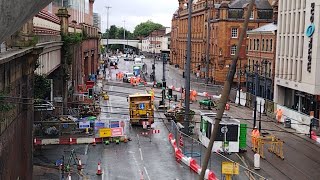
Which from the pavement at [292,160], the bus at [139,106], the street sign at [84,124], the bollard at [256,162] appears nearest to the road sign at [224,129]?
the pavement at [292,160]

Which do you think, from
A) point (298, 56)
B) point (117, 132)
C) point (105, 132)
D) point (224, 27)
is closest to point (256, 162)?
point (117, 132)

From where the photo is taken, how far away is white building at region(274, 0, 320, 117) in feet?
140

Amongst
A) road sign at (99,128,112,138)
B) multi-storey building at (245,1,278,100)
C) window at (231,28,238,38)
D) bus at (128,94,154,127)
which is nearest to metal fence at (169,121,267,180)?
road sign at (99,128,112,138)

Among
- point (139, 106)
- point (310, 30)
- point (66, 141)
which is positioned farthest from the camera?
point (310, 30)

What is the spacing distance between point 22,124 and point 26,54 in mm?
2349

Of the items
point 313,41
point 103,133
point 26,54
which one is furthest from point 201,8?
point 26,54

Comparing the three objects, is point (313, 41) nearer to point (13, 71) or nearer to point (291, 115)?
point (291, 115)

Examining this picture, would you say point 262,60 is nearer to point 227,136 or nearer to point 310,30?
point 310,30

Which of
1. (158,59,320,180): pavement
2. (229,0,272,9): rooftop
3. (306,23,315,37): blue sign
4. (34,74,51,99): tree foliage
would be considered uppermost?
(229,0,272,9): rooftop

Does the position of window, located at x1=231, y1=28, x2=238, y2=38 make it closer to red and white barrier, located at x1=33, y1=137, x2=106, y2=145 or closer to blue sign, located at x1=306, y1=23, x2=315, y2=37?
blue sign, located at x1=306, y1=23, x2=315, y2=37

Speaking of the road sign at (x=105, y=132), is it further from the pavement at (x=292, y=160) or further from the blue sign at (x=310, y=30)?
the blue sign at (x=310, y=30)

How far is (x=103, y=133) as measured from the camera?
34.3 m

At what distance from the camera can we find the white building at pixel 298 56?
4256 cm

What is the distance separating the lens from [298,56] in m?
46.3
